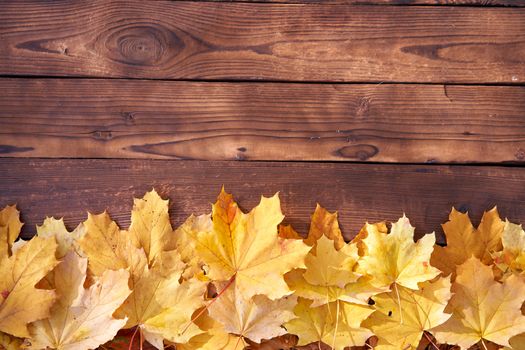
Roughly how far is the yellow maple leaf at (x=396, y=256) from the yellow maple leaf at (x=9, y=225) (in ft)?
2.92

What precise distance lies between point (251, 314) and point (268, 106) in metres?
0.54

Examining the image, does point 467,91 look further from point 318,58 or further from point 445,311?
point 445,311

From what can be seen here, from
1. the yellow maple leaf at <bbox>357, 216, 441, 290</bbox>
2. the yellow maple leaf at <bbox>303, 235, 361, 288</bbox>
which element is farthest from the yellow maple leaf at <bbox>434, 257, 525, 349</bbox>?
the yellow maple leaf at <bbox>303, 235, 361, 288</bbox>

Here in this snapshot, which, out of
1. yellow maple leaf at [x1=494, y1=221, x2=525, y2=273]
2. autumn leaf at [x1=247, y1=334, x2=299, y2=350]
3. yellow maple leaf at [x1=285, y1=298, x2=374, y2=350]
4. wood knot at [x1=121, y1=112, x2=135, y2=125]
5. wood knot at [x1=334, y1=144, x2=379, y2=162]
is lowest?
autumn leaf at [x1=247, y1=334, x2=299, y2=350]

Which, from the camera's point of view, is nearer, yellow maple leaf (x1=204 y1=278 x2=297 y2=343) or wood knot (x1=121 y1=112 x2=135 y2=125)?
yellow maple leaf (x1=204 y1=278 x2=297 y2=343)

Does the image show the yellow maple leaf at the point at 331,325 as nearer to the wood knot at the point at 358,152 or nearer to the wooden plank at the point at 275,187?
the wooden plank at the point at 275,187

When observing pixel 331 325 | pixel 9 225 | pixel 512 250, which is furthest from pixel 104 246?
pixel 512 250

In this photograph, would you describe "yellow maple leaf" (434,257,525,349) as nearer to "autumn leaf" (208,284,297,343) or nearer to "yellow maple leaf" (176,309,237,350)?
"autumn leaf" (208,284,297,343)

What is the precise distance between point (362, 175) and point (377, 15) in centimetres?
43

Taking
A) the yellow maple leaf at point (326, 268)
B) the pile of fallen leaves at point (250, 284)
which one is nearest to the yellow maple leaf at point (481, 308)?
the pile of fallen leaves at point (250, 284)

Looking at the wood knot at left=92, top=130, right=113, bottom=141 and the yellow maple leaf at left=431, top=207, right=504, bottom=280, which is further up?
the wood knot at left=92, top=130, right=113, bottom=141

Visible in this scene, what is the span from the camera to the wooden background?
4.57ft

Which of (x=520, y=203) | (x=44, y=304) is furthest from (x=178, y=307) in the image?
(x=520, y=203)

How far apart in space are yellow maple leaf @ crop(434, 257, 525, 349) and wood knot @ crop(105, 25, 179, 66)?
95cm
